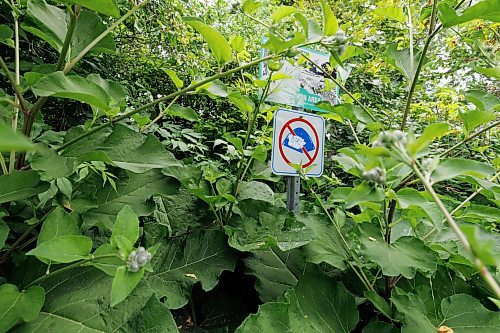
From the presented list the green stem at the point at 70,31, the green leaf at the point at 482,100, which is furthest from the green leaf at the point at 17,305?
the green leaf at the point at 482,100

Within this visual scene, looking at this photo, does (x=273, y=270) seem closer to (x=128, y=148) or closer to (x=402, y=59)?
(x=128, y=148)

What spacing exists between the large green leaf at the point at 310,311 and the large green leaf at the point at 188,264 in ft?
0.50

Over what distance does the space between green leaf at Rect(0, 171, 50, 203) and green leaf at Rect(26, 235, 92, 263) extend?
17 cm

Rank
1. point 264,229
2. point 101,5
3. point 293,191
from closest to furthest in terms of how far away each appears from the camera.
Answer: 1. point 101,5
2. point 264,229
3. point 293,191

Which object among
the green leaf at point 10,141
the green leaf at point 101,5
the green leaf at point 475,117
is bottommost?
the green leaf at point 475,117

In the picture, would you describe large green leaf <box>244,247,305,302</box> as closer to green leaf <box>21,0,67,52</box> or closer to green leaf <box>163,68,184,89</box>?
green leaf <box>163,68,184,89</box>

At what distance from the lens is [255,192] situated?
1116mm

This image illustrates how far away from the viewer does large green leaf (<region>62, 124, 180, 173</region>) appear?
721 millimetres

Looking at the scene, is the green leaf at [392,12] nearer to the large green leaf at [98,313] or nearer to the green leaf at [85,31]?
the green leaf at [85,31]

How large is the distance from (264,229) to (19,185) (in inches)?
20.8

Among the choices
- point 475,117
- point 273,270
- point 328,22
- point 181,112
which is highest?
point 328,22

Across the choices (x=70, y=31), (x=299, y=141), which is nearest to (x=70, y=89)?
(x=70, y=31)

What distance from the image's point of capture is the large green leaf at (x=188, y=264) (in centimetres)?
81

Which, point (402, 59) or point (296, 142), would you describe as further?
point (296, 142)
